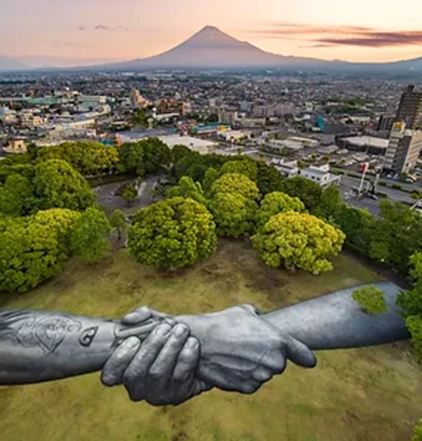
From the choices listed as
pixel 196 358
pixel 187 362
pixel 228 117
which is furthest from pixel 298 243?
pixel 228 117

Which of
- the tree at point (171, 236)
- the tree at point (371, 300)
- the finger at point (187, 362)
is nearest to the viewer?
the finger at point (187, 362)

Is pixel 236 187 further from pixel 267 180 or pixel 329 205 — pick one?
pixel 329 205

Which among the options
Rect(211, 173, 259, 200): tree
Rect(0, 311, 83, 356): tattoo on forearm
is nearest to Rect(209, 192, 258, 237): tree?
Rect(211, 173, 259, 200): tree

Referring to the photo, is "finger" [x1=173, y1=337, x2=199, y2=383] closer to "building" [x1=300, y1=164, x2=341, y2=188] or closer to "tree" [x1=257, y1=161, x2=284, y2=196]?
"tree" [x1=257, y1=161, x2=284, y2=196]

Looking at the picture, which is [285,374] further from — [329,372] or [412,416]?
[412,416]

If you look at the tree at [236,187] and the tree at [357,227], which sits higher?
the tree at [236,187]

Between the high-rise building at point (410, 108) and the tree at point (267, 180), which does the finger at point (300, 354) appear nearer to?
the tree at point (267, 180)

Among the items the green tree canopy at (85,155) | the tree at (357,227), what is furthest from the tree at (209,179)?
the green tree canopy at (85,155)

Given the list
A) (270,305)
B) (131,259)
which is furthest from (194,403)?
(131,259)
